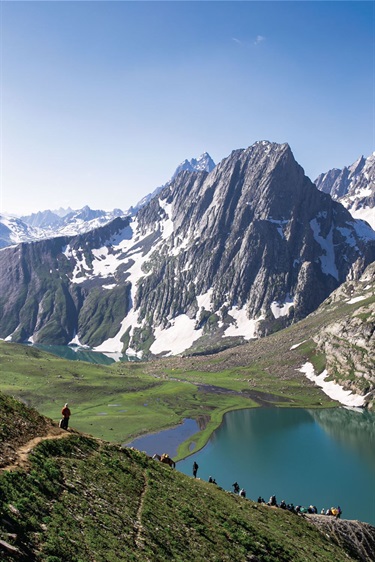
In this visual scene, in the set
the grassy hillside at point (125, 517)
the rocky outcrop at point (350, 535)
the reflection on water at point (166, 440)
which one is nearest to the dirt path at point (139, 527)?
the grassy hillside at point (125, 517)

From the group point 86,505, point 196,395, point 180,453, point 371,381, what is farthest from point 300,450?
point 86,505

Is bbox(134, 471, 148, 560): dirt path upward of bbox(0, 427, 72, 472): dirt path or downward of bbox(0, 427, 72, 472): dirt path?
downward

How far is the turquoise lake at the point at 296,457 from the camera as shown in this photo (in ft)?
312

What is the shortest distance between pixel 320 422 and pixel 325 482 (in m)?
60.9

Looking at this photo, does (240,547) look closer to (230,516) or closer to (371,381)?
(230,516)

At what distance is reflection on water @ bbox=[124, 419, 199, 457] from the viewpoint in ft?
392

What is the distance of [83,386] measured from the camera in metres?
179

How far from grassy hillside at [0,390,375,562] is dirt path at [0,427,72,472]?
0.49m

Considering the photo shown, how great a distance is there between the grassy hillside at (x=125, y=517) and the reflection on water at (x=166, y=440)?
7074 cm

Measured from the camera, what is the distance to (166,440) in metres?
130

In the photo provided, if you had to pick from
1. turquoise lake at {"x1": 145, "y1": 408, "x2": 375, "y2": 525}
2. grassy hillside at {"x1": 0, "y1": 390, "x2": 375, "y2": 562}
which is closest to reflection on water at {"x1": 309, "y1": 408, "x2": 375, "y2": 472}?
turquoise lake at {"x1": 145, "y1": 408, "x2": 375, "y2": 525}

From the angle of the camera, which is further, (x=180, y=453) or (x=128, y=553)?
(x=180, y=453)

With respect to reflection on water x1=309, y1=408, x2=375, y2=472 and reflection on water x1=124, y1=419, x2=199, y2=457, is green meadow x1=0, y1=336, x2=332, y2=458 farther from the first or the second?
reflection on water x1=309, y1=408, x2=375, y2=472

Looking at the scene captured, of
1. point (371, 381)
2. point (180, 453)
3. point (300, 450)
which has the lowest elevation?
point (180, 453)
